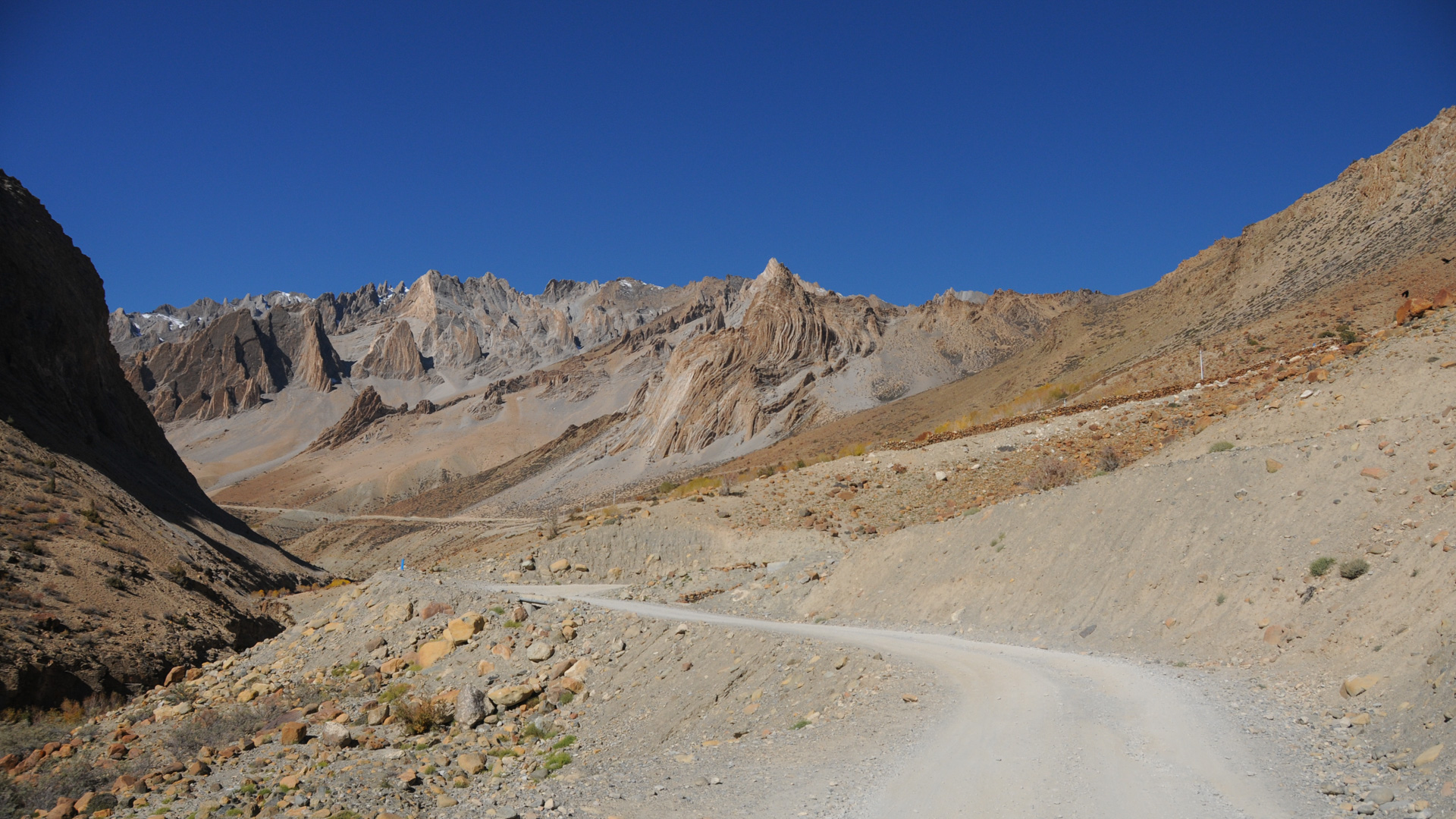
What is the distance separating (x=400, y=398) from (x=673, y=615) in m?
180

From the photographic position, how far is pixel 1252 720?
781 centimetres

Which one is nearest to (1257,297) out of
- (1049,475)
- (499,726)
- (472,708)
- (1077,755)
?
(1049,475)

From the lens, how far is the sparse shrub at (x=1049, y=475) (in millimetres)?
21516

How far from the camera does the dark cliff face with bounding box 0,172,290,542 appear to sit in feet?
98.2

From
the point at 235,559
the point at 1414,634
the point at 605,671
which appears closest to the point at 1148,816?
the point at 1414,634

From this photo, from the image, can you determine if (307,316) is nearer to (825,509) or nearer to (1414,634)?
(825,509)

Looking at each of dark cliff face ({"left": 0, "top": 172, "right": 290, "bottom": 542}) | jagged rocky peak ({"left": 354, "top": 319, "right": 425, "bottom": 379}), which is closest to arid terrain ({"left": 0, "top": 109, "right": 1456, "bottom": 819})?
dark cliff face ({"left": 0, "top": 172, "right": 290, "bottom": 542})

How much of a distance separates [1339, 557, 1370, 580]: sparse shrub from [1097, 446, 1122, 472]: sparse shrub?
10.0m

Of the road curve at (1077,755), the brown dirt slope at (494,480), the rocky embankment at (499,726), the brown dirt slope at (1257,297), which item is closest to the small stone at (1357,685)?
the road curve at (1077,755)

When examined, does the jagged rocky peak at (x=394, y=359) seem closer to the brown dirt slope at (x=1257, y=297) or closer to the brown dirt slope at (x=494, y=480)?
the brown dirt slope at (x=494, y=480)

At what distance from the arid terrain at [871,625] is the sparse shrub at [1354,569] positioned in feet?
0.20

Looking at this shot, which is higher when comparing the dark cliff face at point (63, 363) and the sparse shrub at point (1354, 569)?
the dark cliff face at point (63, 363)

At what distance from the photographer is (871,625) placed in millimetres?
15250

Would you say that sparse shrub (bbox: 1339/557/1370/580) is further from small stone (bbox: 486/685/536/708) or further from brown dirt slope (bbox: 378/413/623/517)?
brown dirt slope (bbox: 378/413/623/517)
